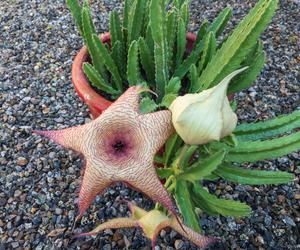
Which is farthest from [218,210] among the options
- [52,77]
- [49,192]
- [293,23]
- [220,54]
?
[293,23]

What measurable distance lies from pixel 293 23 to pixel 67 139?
1777mm

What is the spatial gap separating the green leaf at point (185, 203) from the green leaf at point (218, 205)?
Answer: 0.17 feet

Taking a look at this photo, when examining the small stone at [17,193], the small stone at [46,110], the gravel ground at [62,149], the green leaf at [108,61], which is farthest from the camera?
the small stone at [46,110]

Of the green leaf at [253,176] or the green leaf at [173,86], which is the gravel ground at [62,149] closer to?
the green leaf at [253,176]

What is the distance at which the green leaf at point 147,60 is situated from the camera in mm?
1464

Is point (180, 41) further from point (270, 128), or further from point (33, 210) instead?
point (33, 210)

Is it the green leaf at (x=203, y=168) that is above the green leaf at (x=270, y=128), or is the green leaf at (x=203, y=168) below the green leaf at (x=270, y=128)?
above

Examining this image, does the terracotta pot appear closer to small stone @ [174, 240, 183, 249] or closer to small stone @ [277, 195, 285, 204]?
small stone @ [174, 240, 183, 249]

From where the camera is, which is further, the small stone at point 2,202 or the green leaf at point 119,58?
the small stone at point 2,202

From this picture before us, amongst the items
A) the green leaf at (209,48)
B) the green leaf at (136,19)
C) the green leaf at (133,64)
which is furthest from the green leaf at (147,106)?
the green leaf at (136,19)

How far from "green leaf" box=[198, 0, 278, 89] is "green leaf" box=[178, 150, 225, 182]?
0.25 meters

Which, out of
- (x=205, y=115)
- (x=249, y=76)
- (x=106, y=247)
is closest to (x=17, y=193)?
(x=106, y=247)

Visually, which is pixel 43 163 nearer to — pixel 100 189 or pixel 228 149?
pixel 228 149

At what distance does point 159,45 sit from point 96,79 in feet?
0.68
